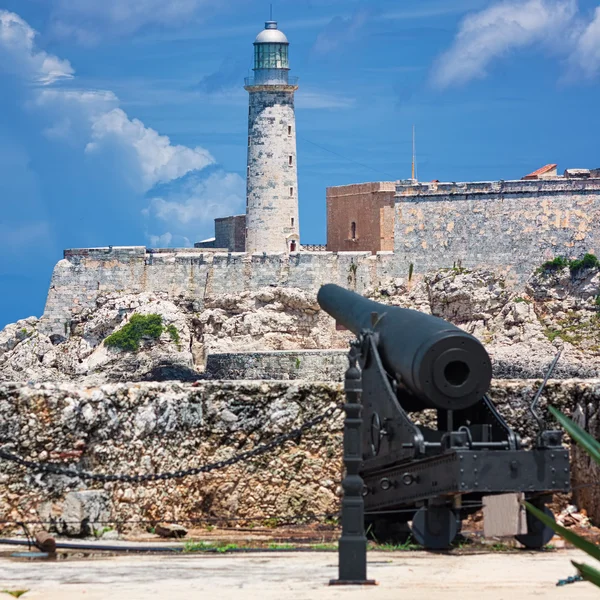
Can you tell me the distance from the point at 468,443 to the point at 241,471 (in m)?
2.55

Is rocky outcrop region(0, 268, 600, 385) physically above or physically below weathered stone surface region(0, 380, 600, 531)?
above

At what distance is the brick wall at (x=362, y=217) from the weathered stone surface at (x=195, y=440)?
31.8m

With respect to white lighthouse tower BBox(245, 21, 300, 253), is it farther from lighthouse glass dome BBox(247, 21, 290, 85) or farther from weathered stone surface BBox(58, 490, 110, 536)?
weathered stone surface BBox(58, 490, 110, 536)

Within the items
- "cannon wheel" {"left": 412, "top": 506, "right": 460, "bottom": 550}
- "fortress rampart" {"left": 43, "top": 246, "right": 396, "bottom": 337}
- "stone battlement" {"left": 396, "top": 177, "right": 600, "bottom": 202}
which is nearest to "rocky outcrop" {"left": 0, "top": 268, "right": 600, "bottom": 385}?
"fortress rampart" {"left": 43, "top": 246, "right": 396, "bottom": 337}

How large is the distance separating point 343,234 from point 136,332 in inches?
264

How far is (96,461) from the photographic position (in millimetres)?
10578

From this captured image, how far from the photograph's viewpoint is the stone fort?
137 feet

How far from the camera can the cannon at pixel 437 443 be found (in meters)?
8.77

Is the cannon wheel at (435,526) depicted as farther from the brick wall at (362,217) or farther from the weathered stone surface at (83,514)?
the brick wall at (362,217)

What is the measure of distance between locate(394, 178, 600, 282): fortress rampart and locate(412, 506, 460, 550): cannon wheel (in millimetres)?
33000

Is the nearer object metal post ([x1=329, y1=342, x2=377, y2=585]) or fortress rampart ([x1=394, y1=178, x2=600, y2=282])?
metal post ([x1=329, y1=342, x2=377, y2=585])

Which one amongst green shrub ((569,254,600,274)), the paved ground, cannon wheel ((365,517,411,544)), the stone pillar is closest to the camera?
the paved ground

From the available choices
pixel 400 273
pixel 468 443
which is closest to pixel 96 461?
pixel 468 443

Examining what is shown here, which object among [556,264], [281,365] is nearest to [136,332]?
[281,365]
